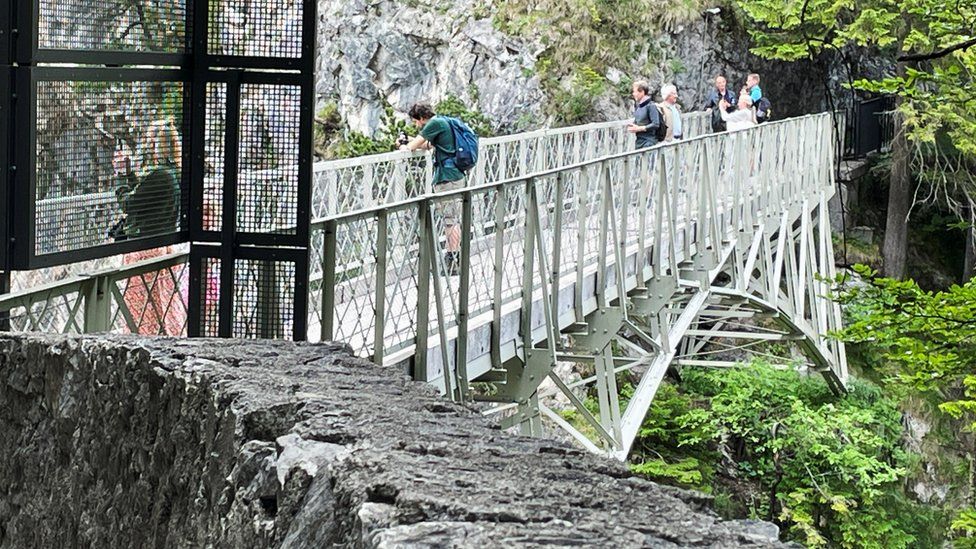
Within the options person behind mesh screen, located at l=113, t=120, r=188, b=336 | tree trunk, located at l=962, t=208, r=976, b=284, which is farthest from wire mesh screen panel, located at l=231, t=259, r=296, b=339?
tree trunk, located at l=962, t=208, r=976, b=284

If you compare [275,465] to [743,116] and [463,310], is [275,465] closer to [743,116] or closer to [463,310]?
[463,310]

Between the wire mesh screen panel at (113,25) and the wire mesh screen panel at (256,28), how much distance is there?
0.13 metres

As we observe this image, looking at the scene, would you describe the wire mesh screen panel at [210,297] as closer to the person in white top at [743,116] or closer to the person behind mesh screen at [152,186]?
the person behind mesh screen at [152,186]

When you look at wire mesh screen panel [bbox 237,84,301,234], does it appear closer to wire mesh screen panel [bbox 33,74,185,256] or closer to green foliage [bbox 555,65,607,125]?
wire mesh screen panel [bbox 33,74,185,256]

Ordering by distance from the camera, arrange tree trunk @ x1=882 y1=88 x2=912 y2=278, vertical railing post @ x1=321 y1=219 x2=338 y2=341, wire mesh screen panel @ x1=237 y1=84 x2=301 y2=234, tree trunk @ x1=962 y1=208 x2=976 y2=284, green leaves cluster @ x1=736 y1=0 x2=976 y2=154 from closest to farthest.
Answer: wire mesh screen panel @ x1=237 y1=84 x2=301 y2=234 → vertical railing post @ x1=321 y1=219 x2=338 y2=341 → green leaves cluster @ x1=736 y1=0 x2=976 y2=154 → tree trunk @ x1=882 y1=88 x2=912 y2=278 → tree trunk @ x1=962 y1=208 x2=976 y2=284

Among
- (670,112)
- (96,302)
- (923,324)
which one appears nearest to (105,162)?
(96,302)

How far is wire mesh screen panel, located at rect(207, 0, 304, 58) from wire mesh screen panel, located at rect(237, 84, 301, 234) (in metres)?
0.14

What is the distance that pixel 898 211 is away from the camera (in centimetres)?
2870

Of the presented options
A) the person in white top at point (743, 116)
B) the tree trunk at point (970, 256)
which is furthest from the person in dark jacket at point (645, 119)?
the tree trunk at point (970, 256)

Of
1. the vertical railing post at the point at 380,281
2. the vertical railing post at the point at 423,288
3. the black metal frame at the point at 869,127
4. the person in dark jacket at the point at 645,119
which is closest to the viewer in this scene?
the vertical railing post at the point at 380,281

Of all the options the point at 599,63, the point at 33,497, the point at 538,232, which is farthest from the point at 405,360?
the point at 599,63

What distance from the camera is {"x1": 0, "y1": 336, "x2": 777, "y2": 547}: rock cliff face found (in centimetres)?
229

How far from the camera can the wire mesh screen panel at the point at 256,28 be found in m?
5.96

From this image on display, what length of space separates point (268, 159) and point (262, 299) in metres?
0.54
